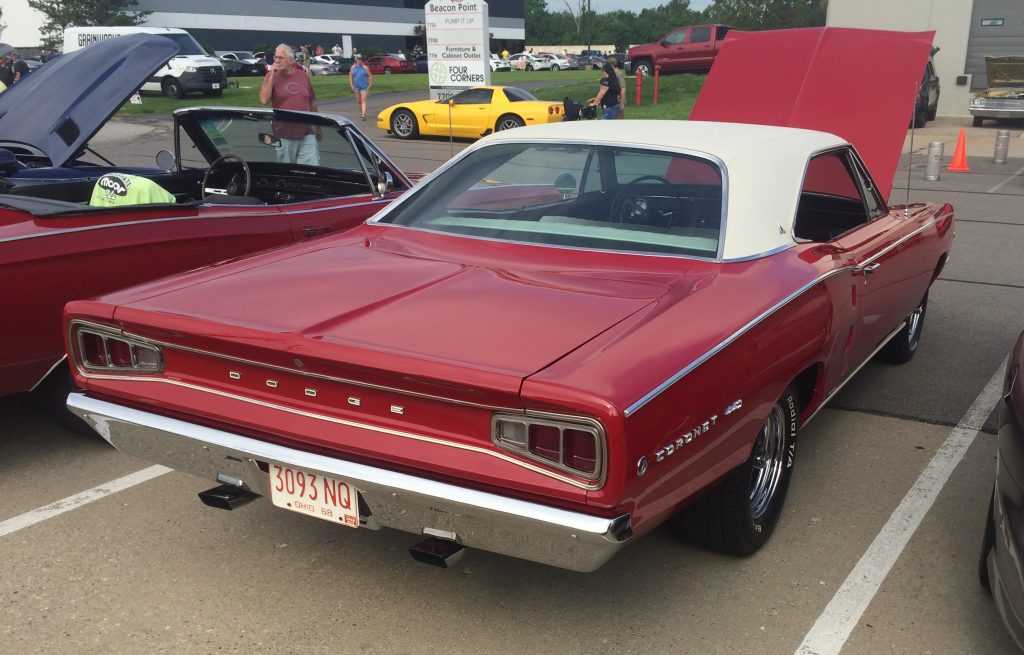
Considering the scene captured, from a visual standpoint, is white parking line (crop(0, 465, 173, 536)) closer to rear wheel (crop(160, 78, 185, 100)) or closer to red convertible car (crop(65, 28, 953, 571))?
red convertible car (crop(65, 28, 953, 571))

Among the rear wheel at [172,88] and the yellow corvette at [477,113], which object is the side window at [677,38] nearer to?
the yellow corvette at [477,113]

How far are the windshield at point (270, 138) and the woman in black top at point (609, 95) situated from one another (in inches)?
464

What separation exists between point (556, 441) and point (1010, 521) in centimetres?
123

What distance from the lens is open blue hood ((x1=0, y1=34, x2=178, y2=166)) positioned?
5.60m

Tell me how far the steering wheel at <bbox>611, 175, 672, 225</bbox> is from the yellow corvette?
15034 mm

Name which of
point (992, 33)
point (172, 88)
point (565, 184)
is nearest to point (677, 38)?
point (992, 33)

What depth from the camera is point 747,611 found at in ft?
10.2

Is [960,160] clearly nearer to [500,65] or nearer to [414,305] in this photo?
[414,305]

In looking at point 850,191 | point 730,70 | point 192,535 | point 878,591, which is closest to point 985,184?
point 730,70

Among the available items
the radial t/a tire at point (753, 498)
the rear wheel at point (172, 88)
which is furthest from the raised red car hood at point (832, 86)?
the rear wheel at point (172, 88)

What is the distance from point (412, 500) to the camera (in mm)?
2613

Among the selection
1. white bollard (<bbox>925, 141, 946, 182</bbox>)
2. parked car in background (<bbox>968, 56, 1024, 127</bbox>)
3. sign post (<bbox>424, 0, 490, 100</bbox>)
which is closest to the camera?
white bollard (<bbox>925, 141, 946, 182</bbox>)

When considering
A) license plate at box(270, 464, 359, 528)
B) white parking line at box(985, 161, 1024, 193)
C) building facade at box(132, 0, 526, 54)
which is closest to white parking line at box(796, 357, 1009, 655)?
license plate at box(270, 464, 359, 528)

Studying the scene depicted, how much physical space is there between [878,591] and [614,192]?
1.83 meters
